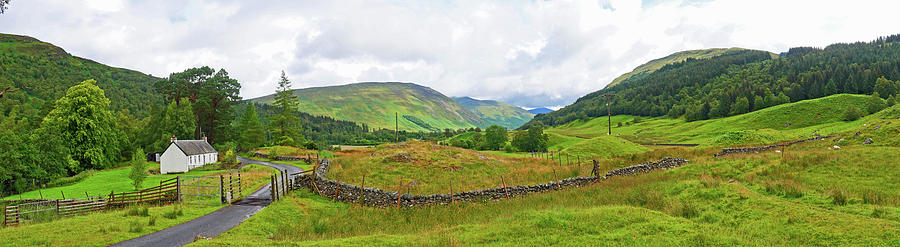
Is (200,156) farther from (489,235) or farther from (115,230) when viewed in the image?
(489,235)

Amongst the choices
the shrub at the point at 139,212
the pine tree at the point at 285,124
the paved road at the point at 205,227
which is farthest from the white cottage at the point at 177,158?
the shrub at the point at 139,212

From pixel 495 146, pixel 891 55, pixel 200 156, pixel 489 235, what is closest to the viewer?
pixel 489 235

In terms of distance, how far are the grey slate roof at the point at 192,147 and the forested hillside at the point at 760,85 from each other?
136m

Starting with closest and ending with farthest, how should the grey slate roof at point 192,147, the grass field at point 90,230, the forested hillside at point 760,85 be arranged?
the grass field at point 90,230
the grey slate roof at point 192,147
the forested hillside at point 760,85

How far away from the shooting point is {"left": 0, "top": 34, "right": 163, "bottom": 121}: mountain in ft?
365

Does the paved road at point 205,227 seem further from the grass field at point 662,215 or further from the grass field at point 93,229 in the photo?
the grass field at point 662,215

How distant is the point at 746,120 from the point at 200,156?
113314 mm

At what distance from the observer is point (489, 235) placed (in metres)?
10.7

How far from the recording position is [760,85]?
432 feet

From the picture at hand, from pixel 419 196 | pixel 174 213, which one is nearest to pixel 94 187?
pixel 174 213

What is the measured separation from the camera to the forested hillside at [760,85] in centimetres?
11025

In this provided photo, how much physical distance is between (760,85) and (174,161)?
17647 centimetres

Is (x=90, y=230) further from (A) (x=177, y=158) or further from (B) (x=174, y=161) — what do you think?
(B) (x=174, y=161)

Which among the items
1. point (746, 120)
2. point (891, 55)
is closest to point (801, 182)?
point (746, 120)
